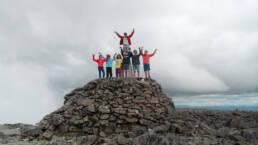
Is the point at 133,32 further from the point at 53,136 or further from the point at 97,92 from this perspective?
the point at 53,136

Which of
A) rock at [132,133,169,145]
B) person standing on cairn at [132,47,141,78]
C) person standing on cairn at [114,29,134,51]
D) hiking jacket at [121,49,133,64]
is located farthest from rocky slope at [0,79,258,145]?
person standing on cairn at [114,29,134,51]

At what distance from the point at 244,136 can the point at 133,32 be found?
985cm

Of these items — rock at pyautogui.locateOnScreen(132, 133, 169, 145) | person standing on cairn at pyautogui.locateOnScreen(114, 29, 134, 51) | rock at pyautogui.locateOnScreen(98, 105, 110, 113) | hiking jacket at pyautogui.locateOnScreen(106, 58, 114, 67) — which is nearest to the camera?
rock at pyautogui.locateOnScreen(132, 133, 169, 145)

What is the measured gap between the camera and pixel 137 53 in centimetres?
1209


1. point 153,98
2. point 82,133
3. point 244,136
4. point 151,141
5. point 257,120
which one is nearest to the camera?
point 151,141

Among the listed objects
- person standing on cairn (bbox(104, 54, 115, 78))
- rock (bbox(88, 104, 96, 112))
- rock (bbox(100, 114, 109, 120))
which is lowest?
rock (bbox(100, 114, 109, 120))

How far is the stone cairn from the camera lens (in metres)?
8.67

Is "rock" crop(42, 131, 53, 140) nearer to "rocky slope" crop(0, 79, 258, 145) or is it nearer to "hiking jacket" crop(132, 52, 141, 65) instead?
"rocky slope" crop(0, 79, 258, 145)

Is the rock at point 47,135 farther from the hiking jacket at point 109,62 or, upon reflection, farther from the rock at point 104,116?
the hiking jacket at point 109,62

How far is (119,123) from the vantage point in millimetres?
8797

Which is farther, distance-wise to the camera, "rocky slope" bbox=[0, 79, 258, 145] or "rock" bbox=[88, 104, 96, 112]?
"rock" bbox=[88, 104, 96, 112]

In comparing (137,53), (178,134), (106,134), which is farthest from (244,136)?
(137,53)

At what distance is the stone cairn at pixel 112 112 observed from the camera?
8.67 meters

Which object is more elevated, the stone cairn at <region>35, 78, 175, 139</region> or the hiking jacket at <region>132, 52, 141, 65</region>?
the hiking jacket at <region>132, 52, 141, 65</region>
